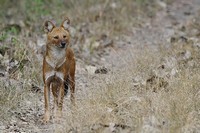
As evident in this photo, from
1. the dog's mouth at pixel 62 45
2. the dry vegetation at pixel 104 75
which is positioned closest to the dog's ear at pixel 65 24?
the dog's mouth at pixel 62 45

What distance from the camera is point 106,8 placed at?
487 inches

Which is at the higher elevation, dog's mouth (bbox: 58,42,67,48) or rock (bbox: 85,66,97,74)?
dog's mouth (bbox: 58,42,67,48)

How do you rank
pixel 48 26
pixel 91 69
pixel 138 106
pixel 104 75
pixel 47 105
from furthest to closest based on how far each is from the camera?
1. pixel 91 69
2. pixel 104 75
3. pixel 48 26
4. pixel 47 105
5. pixel 138 106

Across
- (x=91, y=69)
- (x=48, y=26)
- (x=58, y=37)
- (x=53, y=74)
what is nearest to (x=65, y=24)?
(x=48, y=26)

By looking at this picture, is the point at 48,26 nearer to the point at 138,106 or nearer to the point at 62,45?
the point at 62,45

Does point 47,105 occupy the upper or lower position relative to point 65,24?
A: lower

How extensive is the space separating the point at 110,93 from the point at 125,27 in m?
5.37

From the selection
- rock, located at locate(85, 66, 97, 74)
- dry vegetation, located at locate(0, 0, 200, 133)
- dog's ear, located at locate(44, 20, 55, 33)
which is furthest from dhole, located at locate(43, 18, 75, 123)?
rock, located at locate(85, 66, 97, 74)

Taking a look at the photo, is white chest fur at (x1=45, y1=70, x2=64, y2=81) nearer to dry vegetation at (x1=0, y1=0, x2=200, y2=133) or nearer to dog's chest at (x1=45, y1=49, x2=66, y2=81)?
dog's chest at (x1=45, y1=49, x2=66, y2=81)

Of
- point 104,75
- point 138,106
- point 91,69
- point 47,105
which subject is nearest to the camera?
point 138,106

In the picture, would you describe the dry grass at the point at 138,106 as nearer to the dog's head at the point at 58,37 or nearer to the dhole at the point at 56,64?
the dhole at the point at 56,64

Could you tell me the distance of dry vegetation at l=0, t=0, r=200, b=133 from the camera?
5.78m

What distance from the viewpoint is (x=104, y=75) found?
785 cm

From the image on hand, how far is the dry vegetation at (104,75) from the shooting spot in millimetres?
5781
